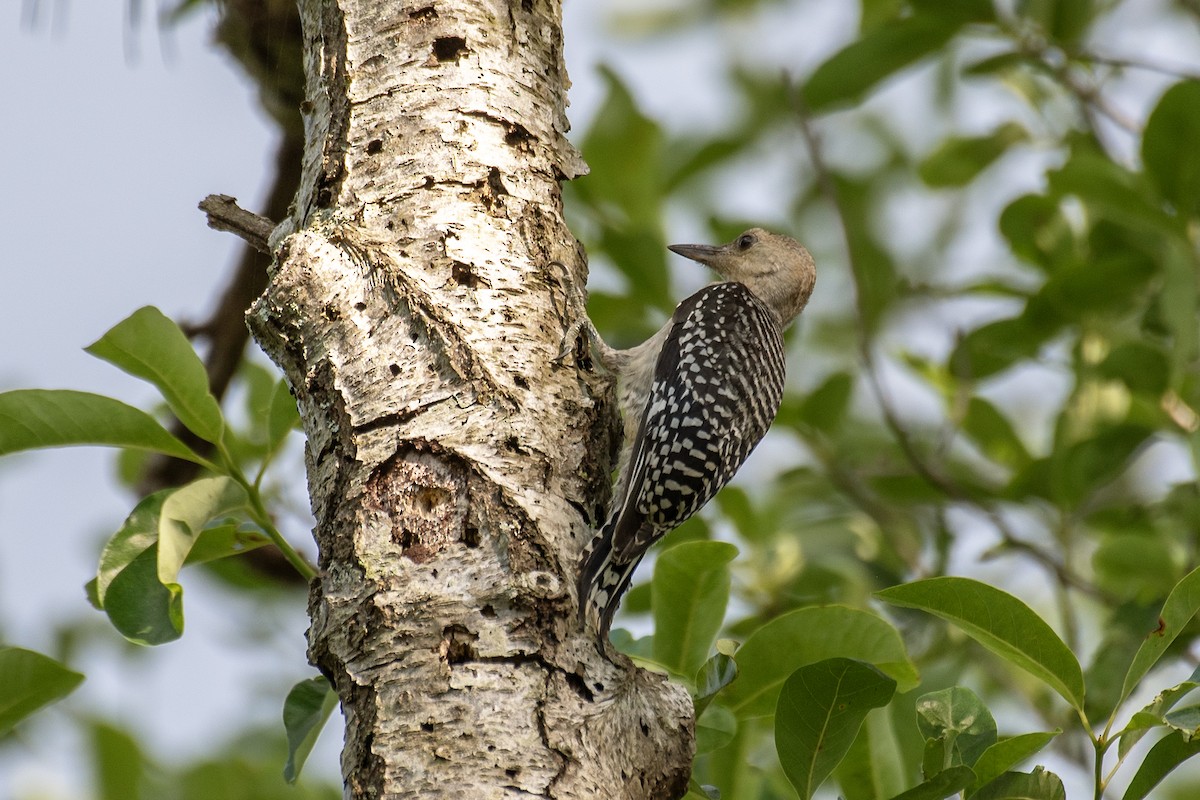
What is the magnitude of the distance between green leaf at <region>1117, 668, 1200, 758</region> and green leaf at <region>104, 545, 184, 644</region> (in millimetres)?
1747

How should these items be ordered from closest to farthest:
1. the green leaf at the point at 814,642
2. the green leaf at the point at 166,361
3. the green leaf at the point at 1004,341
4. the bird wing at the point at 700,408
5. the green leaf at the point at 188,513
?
the green leaf at the point at 188,513
the green leaf at the point at 166,361
the green leaf at the point at 814,642
the bird wing at the point at 700,408
the green leaf at the point at 1004,341

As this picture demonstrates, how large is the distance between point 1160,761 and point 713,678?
825 millimetres

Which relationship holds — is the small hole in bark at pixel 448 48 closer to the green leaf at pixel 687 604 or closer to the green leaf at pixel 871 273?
the green leaf at pixel 687 604

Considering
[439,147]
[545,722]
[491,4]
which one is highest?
[491,4]

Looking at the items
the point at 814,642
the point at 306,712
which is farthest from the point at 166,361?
the point at 814,642

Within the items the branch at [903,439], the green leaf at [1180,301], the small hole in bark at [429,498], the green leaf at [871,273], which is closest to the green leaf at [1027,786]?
the small hole in bark at [429,498]

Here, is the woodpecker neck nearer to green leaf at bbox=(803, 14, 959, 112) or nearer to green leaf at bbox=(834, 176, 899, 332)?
green leaf at bbox=(834, 176, 899, 332)

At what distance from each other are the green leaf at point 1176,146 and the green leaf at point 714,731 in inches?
95.7

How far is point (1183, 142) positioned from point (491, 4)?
7.26 feet

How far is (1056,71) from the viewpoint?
181 inches

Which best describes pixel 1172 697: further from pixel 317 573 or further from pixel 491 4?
pixel 491 4

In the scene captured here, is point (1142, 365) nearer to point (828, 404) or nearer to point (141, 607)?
point (828, 404)

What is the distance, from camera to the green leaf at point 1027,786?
7.22ft

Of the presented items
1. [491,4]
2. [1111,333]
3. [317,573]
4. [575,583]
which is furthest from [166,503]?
[1111,333]
